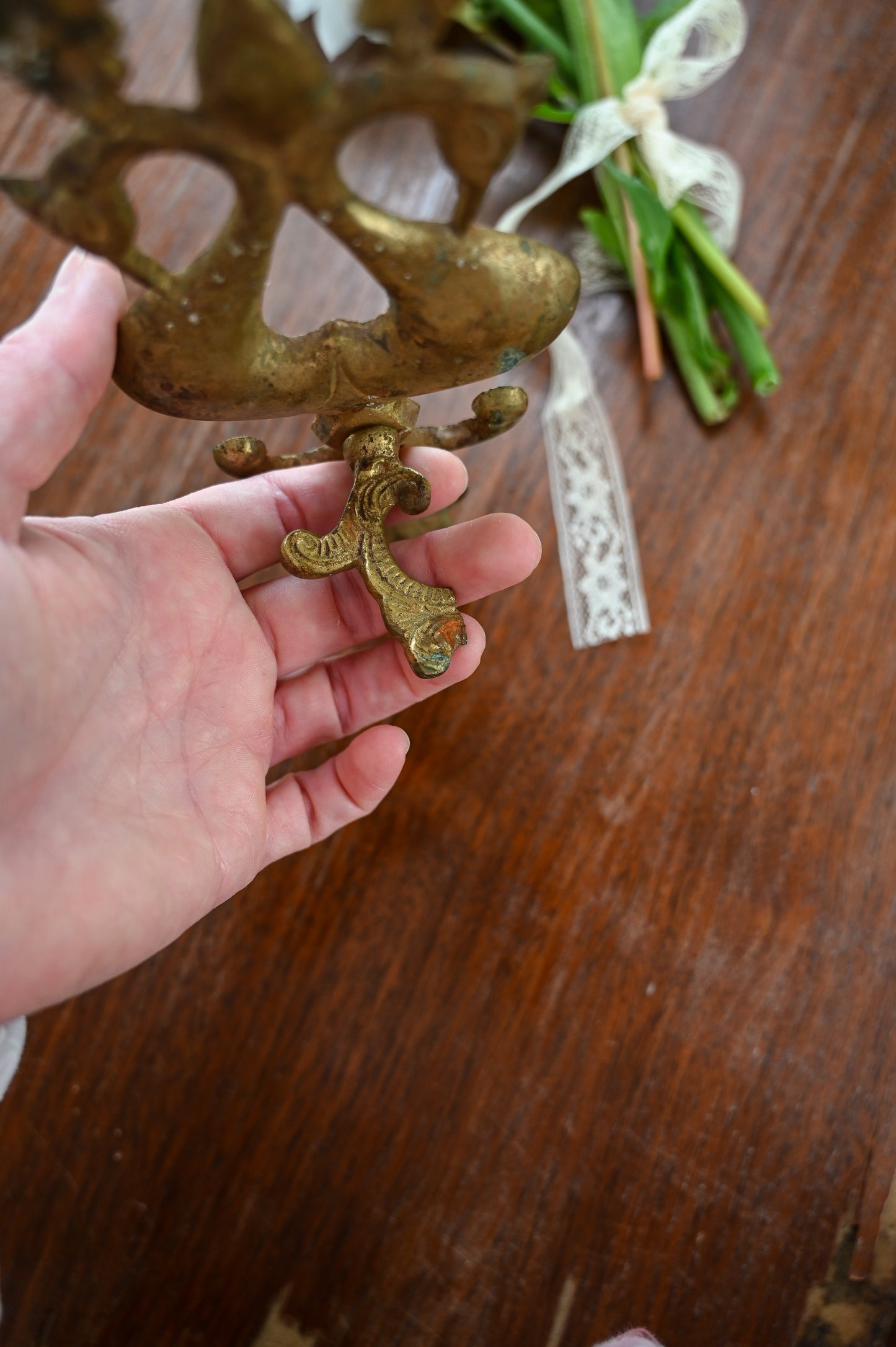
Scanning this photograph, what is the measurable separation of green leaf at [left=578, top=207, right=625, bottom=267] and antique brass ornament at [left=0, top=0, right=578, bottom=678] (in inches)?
12.3

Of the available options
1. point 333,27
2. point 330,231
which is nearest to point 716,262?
point 333,27

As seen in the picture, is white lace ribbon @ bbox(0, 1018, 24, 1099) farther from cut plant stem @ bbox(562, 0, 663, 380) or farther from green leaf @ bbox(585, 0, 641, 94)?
green leaf @ bbox(585, 0, 641, 94)

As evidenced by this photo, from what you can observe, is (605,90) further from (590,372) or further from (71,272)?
(71,272)

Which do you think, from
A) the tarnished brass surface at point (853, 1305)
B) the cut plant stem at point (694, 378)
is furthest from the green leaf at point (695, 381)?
the tarnished brass surface at point (853, 1305)

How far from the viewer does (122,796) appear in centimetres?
51

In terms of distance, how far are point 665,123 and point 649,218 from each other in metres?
0.12

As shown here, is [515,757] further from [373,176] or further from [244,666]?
[373,176]

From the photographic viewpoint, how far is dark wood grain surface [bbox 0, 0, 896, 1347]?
0.67 m

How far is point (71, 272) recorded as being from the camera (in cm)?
46

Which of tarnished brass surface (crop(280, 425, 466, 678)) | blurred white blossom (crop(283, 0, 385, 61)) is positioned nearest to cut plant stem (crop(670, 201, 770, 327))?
blurred white blossom (crop(283, 0, 385, 61))

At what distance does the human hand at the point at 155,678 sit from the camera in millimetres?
448


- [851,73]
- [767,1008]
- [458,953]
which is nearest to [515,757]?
[458,953]

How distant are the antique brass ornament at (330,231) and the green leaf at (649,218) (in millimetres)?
268

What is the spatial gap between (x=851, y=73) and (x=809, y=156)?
0.29 feet
